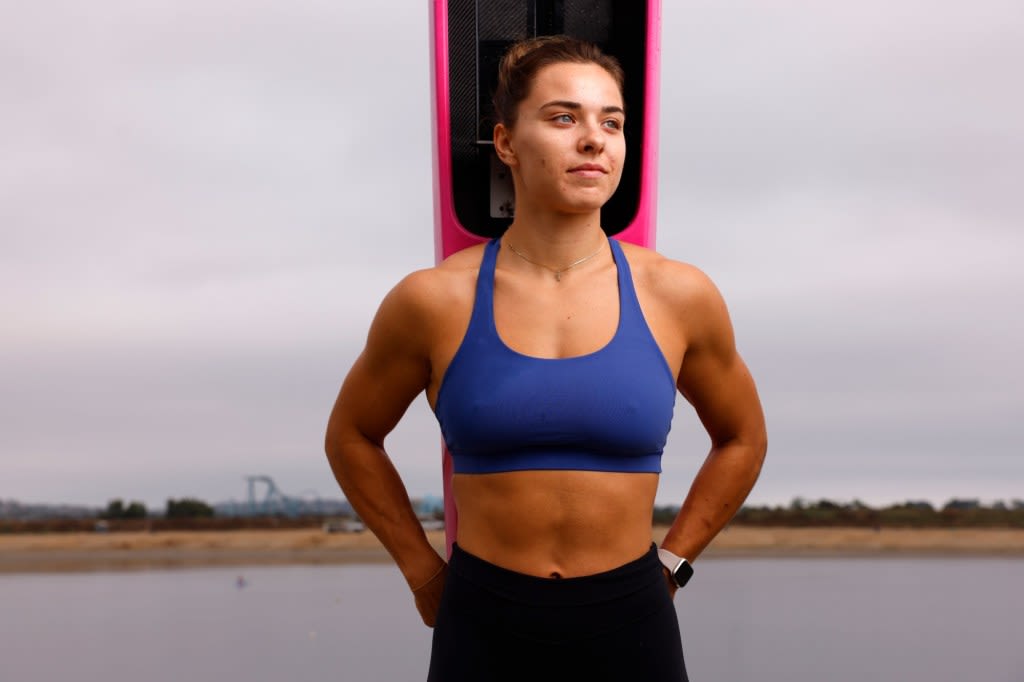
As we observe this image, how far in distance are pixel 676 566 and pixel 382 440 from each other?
38.9 inches

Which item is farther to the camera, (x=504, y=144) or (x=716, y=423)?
(x=716, y=423)

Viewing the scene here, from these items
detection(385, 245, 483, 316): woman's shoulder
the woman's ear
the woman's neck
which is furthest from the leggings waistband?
the woman's ear

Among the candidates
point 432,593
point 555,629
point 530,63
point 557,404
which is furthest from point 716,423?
point 530,63

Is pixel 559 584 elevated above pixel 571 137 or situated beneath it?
situated beneath

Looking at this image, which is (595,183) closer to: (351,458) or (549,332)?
(549,332)

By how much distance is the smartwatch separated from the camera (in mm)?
3998

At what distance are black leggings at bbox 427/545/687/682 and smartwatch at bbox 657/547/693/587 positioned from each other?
0.98 feet

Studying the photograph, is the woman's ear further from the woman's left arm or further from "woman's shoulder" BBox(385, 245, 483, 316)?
→ the woman's left arm

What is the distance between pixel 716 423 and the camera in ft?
13.4

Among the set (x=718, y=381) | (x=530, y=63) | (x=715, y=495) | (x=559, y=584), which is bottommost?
(x=559, y=584)

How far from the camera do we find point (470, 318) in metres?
3.73

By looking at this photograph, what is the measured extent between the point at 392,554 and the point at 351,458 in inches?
12.6

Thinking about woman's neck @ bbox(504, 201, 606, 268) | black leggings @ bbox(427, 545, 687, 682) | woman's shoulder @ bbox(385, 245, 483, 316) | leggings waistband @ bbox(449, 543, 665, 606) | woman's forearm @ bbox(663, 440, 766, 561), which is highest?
woman's neck @ bbox(504, 201, 606, 268)

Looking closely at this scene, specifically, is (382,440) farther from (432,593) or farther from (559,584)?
(559,584)
